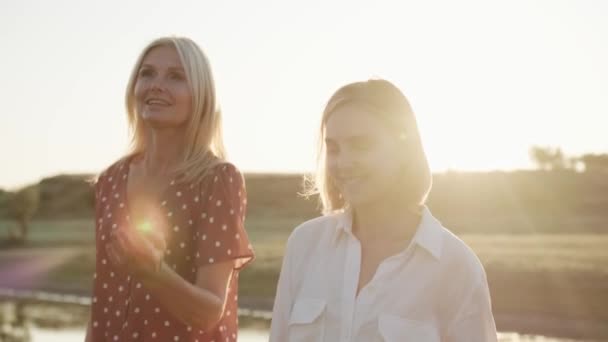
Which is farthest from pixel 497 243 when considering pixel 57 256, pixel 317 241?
pixel 317 241

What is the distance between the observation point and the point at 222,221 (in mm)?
3824

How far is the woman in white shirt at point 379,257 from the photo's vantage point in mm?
3527

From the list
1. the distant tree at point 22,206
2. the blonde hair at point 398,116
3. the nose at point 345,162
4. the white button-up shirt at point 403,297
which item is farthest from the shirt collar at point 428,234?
the distant tree at point 22,206

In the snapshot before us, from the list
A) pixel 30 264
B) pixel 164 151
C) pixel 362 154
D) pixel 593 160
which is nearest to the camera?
pixel 362 154

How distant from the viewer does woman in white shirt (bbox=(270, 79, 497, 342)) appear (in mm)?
3527

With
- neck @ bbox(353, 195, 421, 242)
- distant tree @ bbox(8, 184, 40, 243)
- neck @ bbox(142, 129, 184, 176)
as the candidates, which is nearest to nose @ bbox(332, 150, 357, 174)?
neck @ bbox(353, 195, 421, 242)

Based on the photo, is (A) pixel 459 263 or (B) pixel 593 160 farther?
(B) pixel 593 160

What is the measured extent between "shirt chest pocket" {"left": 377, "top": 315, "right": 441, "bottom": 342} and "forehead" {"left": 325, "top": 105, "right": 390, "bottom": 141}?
736 millimetres

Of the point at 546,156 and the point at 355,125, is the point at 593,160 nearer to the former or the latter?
the point at 546,156

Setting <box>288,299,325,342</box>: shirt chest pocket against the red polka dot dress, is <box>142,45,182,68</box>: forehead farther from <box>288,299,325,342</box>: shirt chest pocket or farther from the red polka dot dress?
<box>288,299,325,342</box>: shirt chest pocket

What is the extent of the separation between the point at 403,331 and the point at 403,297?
5.6 inches

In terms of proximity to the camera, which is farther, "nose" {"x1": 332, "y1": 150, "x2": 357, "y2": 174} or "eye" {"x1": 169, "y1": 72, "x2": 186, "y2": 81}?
"eye" {"x1": 169, "y1": 72, "x2": 186, "y2": 81}

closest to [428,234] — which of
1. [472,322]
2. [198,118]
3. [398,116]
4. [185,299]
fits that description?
[472,322]

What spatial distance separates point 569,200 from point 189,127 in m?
55.4
